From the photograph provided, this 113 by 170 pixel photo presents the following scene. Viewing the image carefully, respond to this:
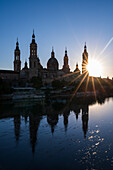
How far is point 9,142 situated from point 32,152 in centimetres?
322

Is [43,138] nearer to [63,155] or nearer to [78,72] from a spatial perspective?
[63,155]

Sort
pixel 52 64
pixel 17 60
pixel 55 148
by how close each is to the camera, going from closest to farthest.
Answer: pixel 55 148 → pixel 17 60 → pixel 52 64

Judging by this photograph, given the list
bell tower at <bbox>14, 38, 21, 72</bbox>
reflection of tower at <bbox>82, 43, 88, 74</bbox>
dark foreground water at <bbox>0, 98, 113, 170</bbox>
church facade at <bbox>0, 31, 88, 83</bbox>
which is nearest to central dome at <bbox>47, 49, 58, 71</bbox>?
church facade at <bbox>0, 31, 88, 83</bbox>

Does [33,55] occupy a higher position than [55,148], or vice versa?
[33,55]

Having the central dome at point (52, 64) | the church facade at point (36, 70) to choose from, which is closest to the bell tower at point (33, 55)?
the church facade at point (36, 70)

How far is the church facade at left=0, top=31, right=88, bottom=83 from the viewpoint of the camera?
83494 mm

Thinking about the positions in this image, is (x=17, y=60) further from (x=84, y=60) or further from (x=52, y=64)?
(x=84, y=60)

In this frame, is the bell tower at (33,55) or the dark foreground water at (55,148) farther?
the bell tower at (33,55)

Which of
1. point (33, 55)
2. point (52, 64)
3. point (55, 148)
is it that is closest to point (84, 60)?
point (52, 64)

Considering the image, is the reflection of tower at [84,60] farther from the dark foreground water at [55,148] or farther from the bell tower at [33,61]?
the dark foreground water at [55,148]

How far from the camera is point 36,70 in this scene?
3314 inches

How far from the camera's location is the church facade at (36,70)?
274 feet

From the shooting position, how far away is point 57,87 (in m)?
77.2

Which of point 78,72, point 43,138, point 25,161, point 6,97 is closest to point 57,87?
point 6,97
